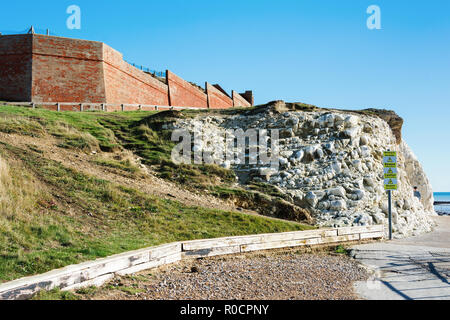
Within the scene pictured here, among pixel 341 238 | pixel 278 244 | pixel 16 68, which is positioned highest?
pixel 16 68

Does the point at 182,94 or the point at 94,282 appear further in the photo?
the point at 182,94

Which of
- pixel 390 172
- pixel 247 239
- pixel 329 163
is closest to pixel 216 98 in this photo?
pixel 329 163

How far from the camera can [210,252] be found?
27.5 feet

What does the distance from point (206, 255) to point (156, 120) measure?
12.7 m

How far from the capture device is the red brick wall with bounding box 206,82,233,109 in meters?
43.3

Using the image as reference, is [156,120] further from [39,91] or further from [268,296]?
[268,296]

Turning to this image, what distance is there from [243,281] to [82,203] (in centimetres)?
481

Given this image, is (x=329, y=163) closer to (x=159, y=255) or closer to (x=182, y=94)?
(x=159, y=255)

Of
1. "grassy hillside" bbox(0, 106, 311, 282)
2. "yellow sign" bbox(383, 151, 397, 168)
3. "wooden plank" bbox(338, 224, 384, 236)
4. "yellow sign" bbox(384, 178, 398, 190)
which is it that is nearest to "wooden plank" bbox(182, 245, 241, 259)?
"grassy hillside" bbox(0, 106, 311, 282)

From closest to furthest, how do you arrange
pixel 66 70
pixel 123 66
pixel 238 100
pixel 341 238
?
pixel 341 238, pixel 66 70, pixel 123 66, pixel 238 100

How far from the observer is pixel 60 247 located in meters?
6.86

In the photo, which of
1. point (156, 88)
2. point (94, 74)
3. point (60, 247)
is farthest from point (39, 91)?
point (60, 247)

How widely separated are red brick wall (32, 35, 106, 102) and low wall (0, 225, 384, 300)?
21508mm

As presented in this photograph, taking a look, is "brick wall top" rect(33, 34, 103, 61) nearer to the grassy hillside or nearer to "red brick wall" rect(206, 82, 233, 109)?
the grassy hillside
